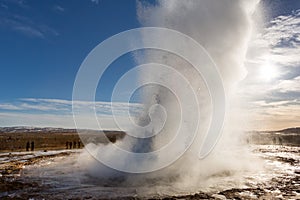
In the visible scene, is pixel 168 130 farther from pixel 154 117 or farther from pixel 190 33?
pixel 190 33

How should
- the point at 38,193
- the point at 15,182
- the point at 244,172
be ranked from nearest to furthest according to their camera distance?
the point at 38,193
the point at 15,182
the point at 244,172

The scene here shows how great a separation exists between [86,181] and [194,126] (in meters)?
7.50

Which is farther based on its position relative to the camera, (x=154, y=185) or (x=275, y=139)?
(x=275, y=139)

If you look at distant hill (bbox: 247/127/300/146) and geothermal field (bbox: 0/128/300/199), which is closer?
geothermal field (bbox: 0/128/300/199)

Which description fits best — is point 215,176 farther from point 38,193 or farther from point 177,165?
point 38,193

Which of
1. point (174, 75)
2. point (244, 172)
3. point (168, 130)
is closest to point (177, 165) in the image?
point (168, 130)

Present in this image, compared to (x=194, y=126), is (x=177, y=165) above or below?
below

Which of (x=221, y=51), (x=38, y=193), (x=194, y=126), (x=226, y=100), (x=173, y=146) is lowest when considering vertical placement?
(x=38, y=193)

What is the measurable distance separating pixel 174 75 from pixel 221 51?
3.68m

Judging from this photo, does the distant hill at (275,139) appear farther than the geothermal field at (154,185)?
Yes

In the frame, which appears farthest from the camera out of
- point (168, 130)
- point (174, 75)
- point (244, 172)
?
point (174, 75)

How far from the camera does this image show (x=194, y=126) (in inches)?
729

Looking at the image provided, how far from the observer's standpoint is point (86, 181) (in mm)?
14445

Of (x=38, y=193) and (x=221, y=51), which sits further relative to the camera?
(x=221, y=51)
